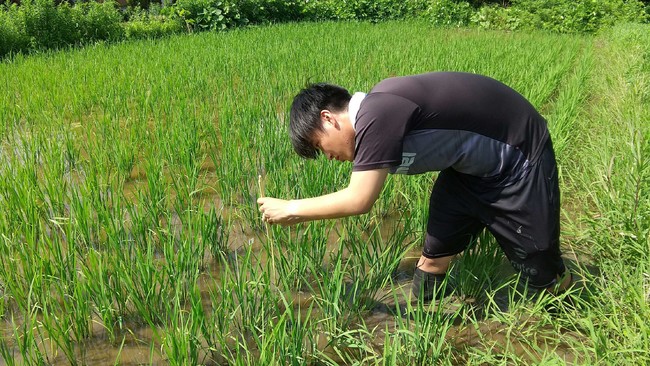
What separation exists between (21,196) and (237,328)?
1.20 m

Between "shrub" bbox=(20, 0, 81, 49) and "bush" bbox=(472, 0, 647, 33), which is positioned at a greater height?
"shrub" bbox=(20, 0, 81, 49)

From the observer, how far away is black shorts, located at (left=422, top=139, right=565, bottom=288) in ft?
4.78

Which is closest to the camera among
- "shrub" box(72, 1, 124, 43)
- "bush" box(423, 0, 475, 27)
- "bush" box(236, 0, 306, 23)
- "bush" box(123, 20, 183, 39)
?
"shrub" box(72, 1, 124, 43)

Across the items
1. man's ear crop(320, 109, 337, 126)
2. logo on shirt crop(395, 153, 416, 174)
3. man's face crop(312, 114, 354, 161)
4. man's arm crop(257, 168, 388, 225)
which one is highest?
man's ear crop(320, 109, 337, 126)

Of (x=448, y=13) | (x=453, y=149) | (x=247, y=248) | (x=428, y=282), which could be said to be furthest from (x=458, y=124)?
(x=448, y=13)

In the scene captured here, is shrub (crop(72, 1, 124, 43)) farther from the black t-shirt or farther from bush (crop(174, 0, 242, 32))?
the black t-shirt

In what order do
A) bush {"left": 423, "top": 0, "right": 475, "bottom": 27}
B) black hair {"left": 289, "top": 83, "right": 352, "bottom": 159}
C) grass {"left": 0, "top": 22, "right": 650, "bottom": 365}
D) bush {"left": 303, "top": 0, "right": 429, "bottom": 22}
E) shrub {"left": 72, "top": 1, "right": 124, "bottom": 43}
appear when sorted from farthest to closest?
1. bush {"left": 303, "top": 0, "right": 429, "bottom": 22}
2. bush {"left": 423, "top": 0, "right": 475, "bottom": 27}
3. shrub {"left": 72, "top": 1, "right": 124, "bottom": 43}
4. grass {"left": 0, "top": 22, "right": 650, "bottom": 365}
5. black hair {"left": 289, "top": 83, "right": 352, "bottom": 159}

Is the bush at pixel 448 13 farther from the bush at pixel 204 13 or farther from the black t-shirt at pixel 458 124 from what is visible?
the black t-shirt at pixel 458 124

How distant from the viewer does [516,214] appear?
1.49 meters

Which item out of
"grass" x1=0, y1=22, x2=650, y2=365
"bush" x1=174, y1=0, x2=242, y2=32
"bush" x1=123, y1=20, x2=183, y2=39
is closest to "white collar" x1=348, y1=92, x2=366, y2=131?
"grass" x1=0, y1=22, x2=650, y2=365

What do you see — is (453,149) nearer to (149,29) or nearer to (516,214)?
(516,214)

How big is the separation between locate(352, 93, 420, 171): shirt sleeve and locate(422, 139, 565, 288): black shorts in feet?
1.39

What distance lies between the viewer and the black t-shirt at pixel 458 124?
1.30m

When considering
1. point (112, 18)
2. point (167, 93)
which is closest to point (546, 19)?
point (112, 18)
